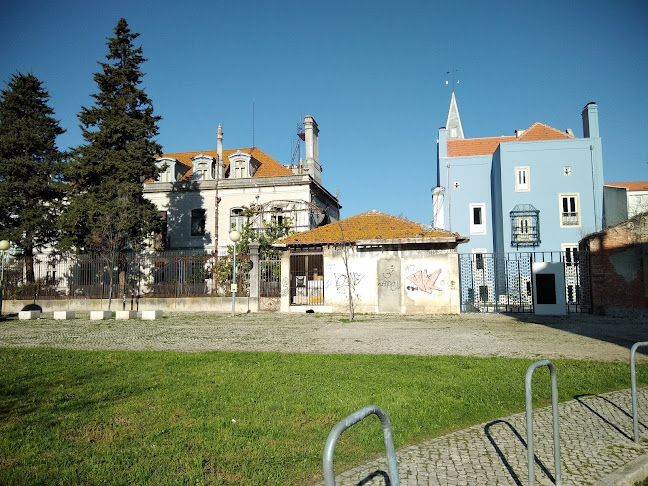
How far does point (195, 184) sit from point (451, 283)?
23817 mm

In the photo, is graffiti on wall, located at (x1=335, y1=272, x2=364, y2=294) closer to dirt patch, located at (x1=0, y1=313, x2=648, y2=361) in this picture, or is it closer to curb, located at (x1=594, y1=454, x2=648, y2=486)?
dirt patch, located at (x1=0, y1=313, x2=648, y2=361)

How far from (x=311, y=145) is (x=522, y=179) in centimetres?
1669

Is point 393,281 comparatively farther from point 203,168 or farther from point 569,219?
point 203,168

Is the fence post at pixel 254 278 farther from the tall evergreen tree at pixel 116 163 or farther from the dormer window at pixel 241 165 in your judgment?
the dormer window at pixel 241 165

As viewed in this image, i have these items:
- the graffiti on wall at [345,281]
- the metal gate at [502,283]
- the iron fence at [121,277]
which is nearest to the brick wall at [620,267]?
the metal gate at [502,283]

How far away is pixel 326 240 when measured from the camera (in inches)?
902

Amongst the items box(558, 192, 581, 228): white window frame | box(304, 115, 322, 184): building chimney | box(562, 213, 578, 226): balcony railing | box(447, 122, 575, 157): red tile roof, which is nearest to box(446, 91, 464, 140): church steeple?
box(447, 122, 575, 157): red tile roof

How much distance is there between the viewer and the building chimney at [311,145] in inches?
1479

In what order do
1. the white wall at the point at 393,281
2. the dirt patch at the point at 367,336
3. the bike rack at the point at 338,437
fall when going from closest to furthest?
the bike rack at the point at 338,437
the dirt patch at the point at 367,336
the white wall at the point at 393,281

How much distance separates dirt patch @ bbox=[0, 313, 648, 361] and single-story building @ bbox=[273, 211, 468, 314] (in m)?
3.35

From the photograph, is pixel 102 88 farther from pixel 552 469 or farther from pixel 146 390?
pixel 552 469

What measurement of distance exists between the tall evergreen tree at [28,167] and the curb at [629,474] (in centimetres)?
3435

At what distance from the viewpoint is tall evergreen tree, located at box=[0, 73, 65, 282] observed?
31.4m

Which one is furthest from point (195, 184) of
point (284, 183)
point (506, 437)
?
point (506, 437)
